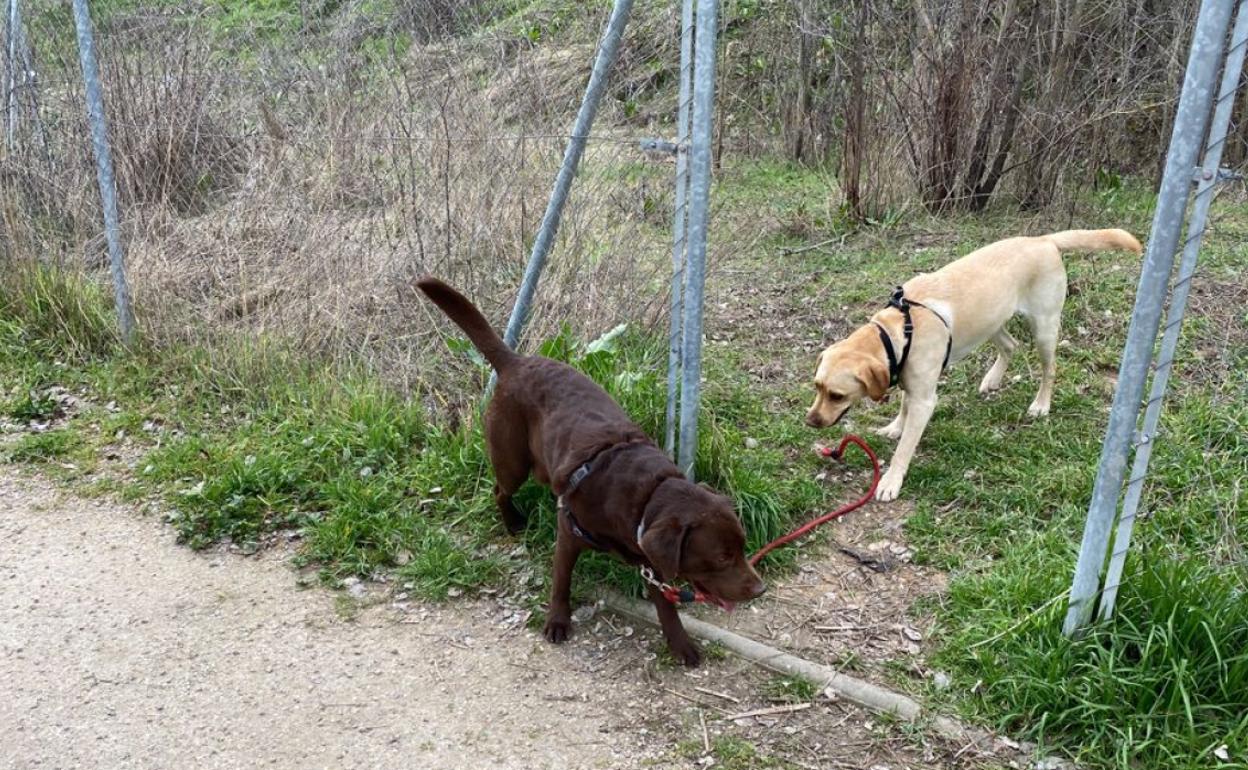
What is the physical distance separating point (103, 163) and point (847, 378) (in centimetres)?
421

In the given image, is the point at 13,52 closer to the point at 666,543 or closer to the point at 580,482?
the point at 580,482

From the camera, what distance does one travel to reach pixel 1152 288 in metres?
2.59

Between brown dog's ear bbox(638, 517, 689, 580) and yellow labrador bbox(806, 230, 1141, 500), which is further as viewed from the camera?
yellow labrador bbox(806, 230, 1141, 500)

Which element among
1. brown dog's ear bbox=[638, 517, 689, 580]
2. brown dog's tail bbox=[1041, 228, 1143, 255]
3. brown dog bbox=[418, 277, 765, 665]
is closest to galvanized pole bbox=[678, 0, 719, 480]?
brown dog bbox=[418, 277, 765, 665]

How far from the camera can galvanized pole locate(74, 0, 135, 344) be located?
5.15 metres

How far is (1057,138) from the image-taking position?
23.2ft

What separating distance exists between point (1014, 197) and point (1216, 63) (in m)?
5.47

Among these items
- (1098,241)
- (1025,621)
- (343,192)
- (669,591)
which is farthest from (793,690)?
(343,192)

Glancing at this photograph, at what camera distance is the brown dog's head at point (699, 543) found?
9.72 ft

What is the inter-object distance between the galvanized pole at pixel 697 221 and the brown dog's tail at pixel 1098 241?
7.08ft

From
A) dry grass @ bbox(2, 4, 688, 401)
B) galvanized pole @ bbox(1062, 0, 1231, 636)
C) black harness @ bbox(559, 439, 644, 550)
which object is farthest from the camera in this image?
dry grass @ bbox(2, 4, 688, 401)

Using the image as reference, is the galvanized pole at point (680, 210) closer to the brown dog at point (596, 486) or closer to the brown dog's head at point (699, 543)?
the brown dog at point (596, 486)

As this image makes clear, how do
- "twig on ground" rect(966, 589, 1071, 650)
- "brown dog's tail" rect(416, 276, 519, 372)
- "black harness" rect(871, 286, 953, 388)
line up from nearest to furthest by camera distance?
"twig on ground" rect(966, 589, 1071, 650) < "brown dog's tail" rect(416, 276, 519, 372) < "black harness" rect(871, 286, 953, 388)

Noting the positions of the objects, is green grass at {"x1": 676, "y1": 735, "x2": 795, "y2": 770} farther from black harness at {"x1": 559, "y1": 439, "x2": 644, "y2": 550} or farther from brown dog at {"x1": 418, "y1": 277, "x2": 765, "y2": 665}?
black harness at {"x1": 559, "y1": 439, "x2": 644, "y2": 550}
